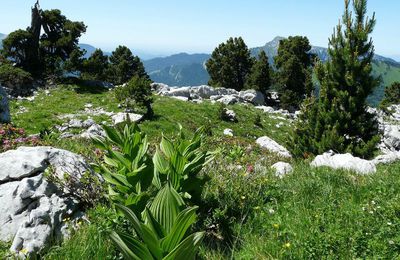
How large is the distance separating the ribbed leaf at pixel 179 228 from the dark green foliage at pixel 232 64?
191 feet

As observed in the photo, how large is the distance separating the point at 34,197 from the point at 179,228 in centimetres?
281

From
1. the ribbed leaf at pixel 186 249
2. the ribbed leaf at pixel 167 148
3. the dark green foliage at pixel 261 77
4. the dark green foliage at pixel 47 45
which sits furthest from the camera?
the dark green foliage at pixel 261 77

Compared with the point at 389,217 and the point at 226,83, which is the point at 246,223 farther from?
the point at 226,83

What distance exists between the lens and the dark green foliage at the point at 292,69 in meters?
52.2

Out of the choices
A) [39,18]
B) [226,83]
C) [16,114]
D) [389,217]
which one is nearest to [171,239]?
[389,217]

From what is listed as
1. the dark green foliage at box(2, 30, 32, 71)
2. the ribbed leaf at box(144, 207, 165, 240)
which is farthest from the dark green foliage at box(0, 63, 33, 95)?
the ribbed leaf at box(144, 207, 165, 240)

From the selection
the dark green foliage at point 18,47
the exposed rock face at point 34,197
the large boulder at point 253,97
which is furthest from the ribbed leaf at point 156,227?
the large boulder at point 253,97

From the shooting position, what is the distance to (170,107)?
32.2m

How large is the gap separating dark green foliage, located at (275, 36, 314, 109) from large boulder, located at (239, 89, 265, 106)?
3814 millimetres

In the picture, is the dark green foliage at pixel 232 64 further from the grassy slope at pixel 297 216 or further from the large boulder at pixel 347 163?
the grassy slope at pixel 297 216

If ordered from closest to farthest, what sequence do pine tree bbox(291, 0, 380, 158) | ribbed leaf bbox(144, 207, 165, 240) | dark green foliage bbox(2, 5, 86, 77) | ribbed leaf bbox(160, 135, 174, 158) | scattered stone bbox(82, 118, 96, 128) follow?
ribbed leaf bbox(144, 207, 165, 240)
ribbed leaf bbox(160, 135, 174, 158)
pine tree bbox(291, 0, 380, 158)
scattered stone bbox(82, 118, 96, 128)
dark green foliage bbox(2, 5, 86, 77)

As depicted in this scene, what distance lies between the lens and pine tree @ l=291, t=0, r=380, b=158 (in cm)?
1675

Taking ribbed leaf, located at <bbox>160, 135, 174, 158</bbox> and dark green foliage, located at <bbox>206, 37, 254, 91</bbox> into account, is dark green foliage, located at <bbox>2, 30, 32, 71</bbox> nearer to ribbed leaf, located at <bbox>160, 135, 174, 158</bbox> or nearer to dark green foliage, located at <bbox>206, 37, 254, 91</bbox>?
dark green foliage, located at <bbox>206, 37, 254, 91</bbox>

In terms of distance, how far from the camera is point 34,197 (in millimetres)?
5422
